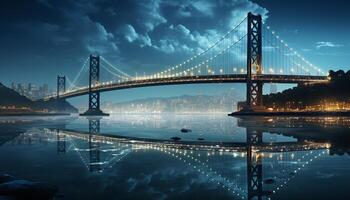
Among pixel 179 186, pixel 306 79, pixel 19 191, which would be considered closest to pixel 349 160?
pixel 179 186

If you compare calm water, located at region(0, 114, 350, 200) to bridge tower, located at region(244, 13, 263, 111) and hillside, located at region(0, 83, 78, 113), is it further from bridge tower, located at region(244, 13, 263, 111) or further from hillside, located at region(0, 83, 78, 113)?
hillside, located at region(0, 83, 78, 113)

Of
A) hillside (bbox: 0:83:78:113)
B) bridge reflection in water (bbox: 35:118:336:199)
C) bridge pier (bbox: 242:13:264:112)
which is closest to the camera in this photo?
bridge reflection in water (bbox: 35:118:336:199)

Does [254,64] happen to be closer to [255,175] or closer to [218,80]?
[218,80]

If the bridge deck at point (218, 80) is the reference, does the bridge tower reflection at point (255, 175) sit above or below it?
below

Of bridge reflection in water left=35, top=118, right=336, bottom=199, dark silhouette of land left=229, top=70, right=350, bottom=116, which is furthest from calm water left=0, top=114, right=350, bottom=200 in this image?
dark silhouette of land left=229, top=70, right=350, bottom=116

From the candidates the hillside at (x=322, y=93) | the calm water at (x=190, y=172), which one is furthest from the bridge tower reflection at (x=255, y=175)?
the hillside at (x=322, y=93)

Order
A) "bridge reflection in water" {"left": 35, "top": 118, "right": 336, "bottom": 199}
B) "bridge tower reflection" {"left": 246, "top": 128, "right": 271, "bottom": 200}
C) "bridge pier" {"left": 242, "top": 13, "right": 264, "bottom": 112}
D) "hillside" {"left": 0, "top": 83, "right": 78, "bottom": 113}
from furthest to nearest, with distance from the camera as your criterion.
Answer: "hillside" {"left": 0, "top": 83, "right": 78, "bottom": 113}
"bridge pier" {"left": 242, "top": 13, "right": 264, "bottom": 112}
"bridge reflection in water" {"left": 35, "top": 118, "right": 336, "bottom": 199}
"bridge tower reflection" {"left": 246, "top": 128, "right": 271, "bottom": 200}

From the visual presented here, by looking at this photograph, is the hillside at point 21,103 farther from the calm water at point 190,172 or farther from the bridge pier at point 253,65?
the calm water at point 190,172

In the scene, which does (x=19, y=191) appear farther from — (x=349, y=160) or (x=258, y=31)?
(x=258, y=31)
